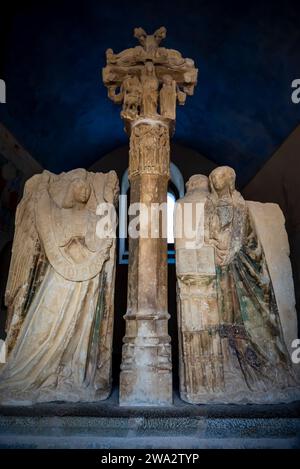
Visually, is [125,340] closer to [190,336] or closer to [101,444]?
[190,336]

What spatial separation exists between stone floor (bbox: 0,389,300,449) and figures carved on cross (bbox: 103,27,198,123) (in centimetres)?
305

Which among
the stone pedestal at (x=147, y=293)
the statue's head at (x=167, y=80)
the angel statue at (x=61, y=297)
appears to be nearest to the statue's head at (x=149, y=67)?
the statue's head at (x=167, y=80)

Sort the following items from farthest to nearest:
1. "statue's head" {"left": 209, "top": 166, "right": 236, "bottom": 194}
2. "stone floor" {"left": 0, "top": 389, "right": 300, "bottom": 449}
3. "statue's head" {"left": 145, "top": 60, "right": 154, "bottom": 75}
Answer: "statue's head" {"left": 145, "top": 60, "right": 154, "bottom": 75} → "statue's head" {"left": 209, "top": 166, "right": 236, "bottom": 194} → "stone floor" {"left": 0, "top": 389, "right": 300, "bottom": 449}

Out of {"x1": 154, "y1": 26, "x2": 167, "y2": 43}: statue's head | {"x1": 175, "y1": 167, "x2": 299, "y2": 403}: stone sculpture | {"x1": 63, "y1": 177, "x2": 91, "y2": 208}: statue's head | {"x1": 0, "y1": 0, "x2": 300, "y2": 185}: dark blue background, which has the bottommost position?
{"x1": 175, "y1": 167, "x2": 299, "y2": 403}: stone sculpture

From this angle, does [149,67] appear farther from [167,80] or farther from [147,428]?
[147,428]

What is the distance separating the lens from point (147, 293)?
3.80 metres

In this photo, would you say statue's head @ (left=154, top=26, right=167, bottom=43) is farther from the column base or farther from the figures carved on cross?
the column base

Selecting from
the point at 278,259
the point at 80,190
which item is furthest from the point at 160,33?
the point at 278,259

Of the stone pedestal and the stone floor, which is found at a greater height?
the stone pedestal

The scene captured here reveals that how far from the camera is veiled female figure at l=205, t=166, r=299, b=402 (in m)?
3.65

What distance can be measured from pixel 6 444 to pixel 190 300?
202 centimetres

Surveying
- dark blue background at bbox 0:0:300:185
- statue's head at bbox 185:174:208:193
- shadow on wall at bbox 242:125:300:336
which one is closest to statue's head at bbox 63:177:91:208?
statue's head at bbox 185:174:208:193

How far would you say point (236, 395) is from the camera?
356 cm
